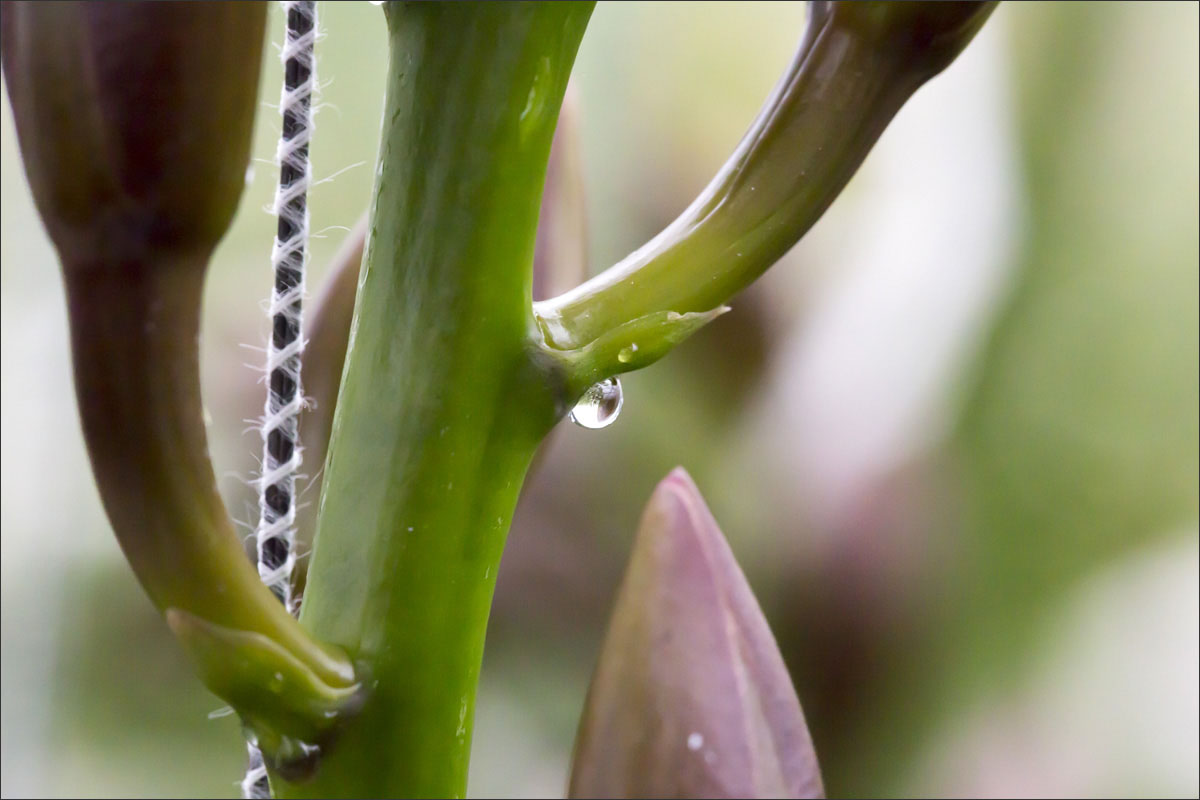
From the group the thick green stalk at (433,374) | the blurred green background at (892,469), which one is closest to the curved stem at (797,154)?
the thick green stalk at (433,374)

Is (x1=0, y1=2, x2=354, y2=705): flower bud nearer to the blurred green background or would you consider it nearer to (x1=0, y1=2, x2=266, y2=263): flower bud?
(x1=0, y1=2, x2=266, y2=263): flower bud

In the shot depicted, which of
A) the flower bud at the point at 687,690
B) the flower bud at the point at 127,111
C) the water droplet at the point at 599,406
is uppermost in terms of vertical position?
the flower bud at the point at 127,111

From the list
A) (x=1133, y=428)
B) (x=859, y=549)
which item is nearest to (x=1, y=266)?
(x=859, y=549)

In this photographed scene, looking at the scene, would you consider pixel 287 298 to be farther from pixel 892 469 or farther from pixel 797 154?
pixel 892 469

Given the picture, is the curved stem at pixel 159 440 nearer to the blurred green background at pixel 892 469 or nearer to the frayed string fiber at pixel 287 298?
the frayed string fiber at pixel 287 298

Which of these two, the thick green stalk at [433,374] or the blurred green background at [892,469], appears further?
the blurred green background at [892,469]

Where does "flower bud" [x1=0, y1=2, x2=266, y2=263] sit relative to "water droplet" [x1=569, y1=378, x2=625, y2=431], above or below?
above

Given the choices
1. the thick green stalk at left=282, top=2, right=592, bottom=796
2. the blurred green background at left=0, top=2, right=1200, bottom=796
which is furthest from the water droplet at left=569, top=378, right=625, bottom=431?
the blurred green background at left=0, top=2, right=1200, bottom=796
